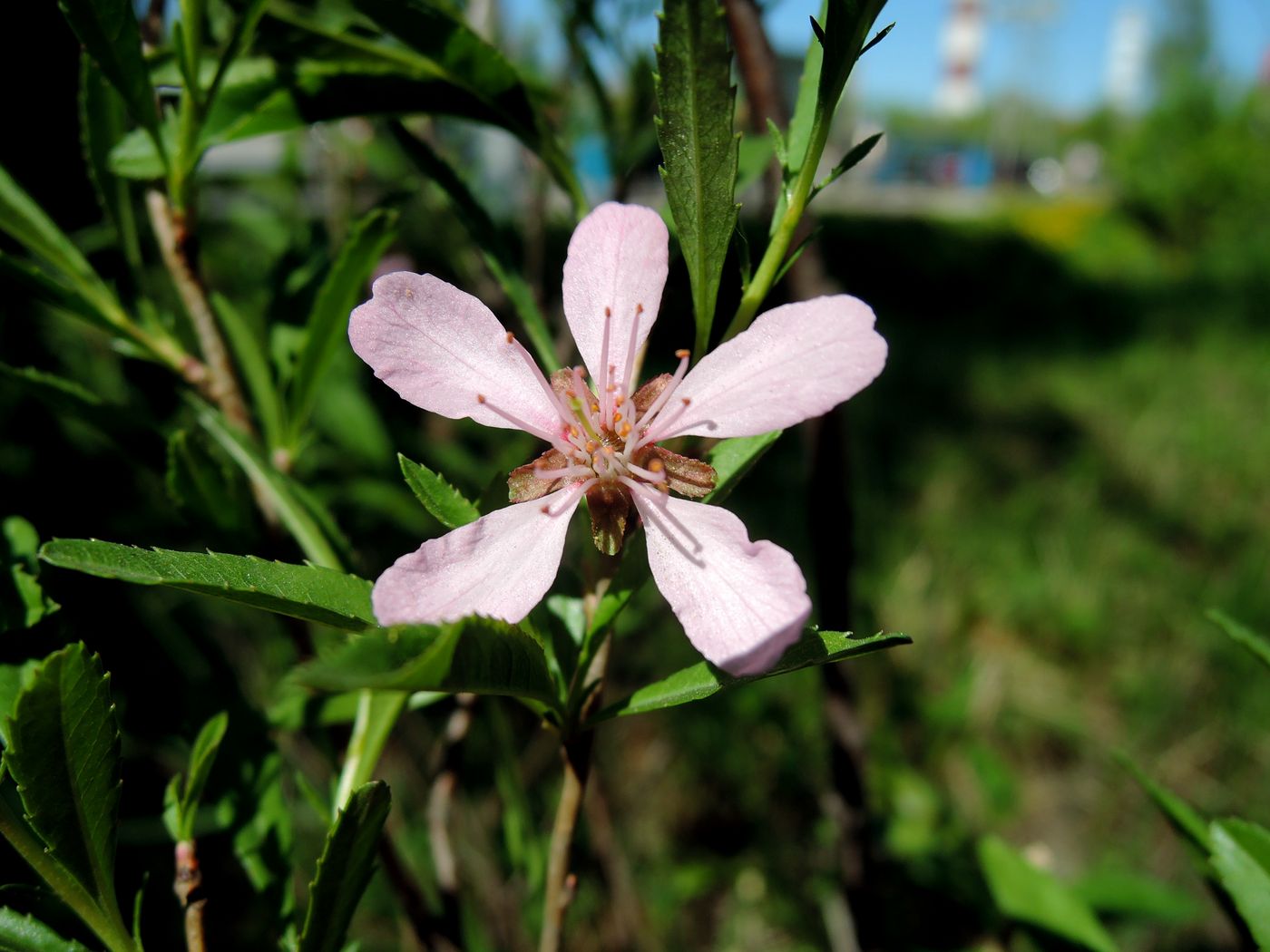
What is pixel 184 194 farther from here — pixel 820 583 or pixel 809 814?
pixel 809 814

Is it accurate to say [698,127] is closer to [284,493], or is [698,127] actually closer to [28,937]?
[284,493]

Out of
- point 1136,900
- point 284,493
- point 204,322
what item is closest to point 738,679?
point 284,493

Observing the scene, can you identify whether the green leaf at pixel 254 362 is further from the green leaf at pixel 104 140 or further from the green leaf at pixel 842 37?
the green leaf at pixel 842 37

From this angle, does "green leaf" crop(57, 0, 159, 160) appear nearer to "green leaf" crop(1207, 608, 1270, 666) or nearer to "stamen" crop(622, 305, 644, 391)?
"stamen" crop(622, 305, 644, 391)

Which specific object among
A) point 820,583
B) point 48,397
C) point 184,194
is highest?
point 184,194

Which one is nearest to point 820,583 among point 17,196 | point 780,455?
point 17,196

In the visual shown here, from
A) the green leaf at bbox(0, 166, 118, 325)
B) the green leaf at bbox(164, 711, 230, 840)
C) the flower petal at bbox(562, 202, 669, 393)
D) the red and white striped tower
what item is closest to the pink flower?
the flower petal at bbox(562, 202, 669, 393)
